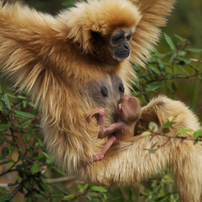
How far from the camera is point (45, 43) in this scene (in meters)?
3.28

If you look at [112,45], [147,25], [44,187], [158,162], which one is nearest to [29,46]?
[112,45]

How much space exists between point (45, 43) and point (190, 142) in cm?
202

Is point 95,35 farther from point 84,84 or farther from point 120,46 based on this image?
point 84,84

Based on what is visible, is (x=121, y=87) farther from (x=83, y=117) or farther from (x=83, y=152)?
(x=83, y=152)

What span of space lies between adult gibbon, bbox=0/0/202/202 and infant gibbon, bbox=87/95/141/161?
68mm

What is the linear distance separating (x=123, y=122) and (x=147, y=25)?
1.45m

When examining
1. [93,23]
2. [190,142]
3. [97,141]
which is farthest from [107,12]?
[190,142]

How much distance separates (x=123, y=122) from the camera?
3658 millimetres

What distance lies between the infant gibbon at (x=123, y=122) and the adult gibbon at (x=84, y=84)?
7 centimetres

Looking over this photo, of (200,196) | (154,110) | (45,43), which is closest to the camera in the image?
(45,43)

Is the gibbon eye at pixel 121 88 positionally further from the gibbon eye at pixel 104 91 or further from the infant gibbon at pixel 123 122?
the gibbon eye at pixel 104 91

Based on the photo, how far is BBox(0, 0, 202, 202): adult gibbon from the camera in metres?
3.28

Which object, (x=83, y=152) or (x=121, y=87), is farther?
(x=121, y=87)

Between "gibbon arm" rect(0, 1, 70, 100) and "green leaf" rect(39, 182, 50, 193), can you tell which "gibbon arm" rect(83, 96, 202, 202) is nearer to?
"green leaf" rect(39, 182, 50, 193)
